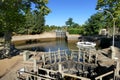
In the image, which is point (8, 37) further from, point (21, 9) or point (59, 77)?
point (59, 77)

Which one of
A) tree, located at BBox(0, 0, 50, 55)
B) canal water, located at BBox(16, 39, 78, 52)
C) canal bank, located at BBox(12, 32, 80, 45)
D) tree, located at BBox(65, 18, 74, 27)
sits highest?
tree, located at BBox(65, 18, 74, 27)

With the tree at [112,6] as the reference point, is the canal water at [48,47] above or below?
below

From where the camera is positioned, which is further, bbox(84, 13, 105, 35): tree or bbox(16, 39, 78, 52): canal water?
bbox(84, 13, 105, 35): tree

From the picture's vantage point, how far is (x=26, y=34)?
72.3 m

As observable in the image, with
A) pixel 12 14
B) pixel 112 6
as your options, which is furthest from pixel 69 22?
pixel 12 14

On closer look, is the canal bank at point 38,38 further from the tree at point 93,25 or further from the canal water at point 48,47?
the canal water at point 48,47

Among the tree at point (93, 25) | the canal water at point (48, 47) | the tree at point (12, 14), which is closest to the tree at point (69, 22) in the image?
the tree at point (93, 25)

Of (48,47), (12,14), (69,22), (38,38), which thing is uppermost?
(69,22)

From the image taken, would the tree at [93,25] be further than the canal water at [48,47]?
Yes

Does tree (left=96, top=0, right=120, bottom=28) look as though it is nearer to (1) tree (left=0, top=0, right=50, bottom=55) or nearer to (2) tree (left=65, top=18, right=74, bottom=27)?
(1) tree (left=0, top=0, right=50, bottom=55)

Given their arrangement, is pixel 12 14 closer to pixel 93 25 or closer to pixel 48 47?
pixel 48 47

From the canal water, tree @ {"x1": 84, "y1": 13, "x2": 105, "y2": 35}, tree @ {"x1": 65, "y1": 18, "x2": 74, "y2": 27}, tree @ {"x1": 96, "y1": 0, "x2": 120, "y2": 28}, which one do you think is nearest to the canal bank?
tree @ {"x1": 84, "y1": 13, "x2": 105, "y2": 35}

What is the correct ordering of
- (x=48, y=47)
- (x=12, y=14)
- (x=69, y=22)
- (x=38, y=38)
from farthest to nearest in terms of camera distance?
(x=69, y=22)
(x=38, y=38)
(x=48, y=47)
(x=12, y=14)

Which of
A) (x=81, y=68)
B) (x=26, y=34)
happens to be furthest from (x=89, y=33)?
(x=81, y=68)
